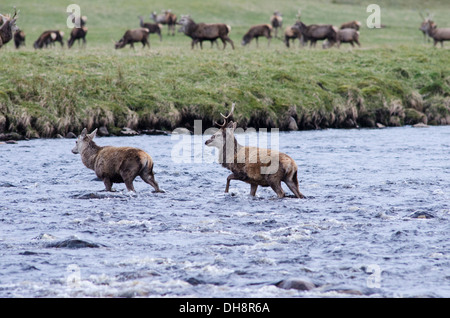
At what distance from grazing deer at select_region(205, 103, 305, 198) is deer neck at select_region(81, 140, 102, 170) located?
2718 millimetres

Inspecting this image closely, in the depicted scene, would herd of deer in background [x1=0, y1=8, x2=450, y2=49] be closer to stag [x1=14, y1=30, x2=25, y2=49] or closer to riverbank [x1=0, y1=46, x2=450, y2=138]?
stag [x1=14, y1=30, x2=25, y2=49]

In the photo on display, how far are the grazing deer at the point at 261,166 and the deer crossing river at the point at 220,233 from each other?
35 cm

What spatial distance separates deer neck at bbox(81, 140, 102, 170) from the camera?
15328 millimetres

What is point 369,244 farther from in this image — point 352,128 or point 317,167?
point 352,128

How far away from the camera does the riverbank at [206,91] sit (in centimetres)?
2477

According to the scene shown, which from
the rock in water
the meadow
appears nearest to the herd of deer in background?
the meadow

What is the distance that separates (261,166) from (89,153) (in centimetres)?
393

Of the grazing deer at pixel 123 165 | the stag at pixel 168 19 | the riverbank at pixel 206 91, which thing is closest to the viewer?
the grazing deer at pixel 123 165

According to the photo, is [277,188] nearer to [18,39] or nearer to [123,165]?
[123,165]

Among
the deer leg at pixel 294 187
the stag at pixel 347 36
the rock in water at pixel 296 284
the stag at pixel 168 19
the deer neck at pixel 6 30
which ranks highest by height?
the stag at pixel 168 19

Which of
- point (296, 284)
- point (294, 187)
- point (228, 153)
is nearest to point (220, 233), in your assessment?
point (296, 284)

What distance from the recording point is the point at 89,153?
1548 cm

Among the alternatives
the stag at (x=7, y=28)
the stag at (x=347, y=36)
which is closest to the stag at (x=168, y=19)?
the stag at (x=347, y=36)

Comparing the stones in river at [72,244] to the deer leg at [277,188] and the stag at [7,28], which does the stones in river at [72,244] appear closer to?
the deer leg at [277,188]
